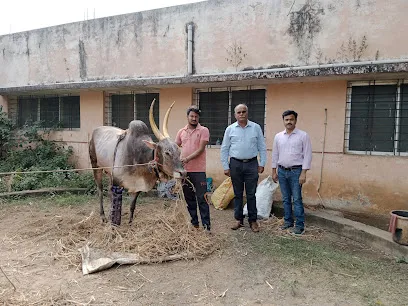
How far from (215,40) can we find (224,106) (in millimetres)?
1354

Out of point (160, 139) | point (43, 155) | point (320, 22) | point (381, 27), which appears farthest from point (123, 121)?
point (381, 27)

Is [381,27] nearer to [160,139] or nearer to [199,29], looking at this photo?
[199,29]

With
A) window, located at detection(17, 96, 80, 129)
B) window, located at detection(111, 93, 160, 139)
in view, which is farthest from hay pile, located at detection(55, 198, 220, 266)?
window, located at detection(17, 96, 80, 129)

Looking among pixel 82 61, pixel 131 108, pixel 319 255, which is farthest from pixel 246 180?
pixel 82 61

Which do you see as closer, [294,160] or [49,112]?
[294,160]

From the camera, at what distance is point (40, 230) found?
4.95 m

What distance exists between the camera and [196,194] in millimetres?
4551

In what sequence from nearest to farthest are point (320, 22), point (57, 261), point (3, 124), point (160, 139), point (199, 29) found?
point (57, 261) → point (160, 139) → point (320, 22) → point (199, 29) → point (3, 124)

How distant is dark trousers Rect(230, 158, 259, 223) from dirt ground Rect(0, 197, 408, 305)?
46 centimetres

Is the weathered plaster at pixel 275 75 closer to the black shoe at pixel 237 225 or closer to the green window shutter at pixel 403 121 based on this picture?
the green window shutter at pixel 403 121

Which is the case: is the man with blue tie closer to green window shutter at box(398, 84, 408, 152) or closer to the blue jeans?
the blue jeans

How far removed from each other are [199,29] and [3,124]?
20.9 ft

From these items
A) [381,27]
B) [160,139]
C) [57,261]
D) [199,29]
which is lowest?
[57,261]

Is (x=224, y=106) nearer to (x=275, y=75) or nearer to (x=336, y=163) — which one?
(x=275, y=75)
